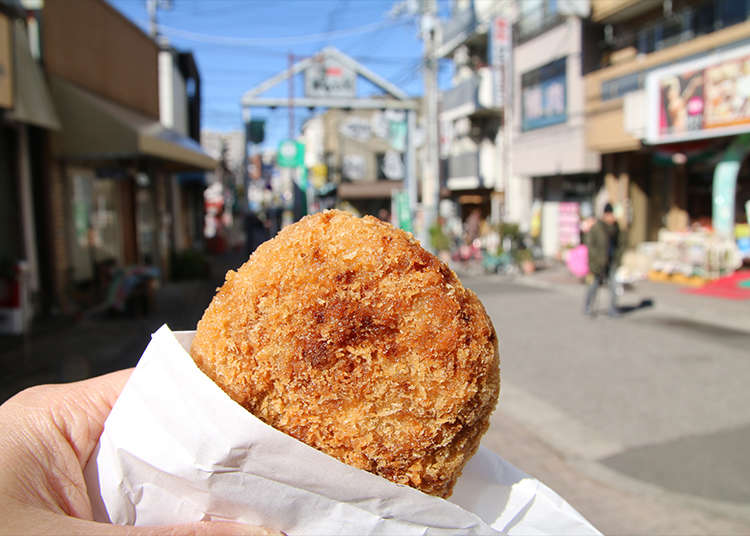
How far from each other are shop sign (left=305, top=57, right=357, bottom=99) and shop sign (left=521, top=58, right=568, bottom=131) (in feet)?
22.2

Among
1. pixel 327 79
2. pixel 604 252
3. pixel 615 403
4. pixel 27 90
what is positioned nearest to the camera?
pixel 615 403

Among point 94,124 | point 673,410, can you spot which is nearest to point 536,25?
point 94,124

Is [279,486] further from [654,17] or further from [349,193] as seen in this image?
[349,193]

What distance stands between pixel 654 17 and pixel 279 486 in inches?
751

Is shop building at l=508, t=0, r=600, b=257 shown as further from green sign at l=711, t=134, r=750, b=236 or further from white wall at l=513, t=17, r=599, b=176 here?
green sign at l=711, t=134, r=750, b=236

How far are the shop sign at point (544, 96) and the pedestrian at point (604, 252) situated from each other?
32.6 ft

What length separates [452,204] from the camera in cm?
3139

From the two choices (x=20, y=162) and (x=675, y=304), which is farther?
(x=675, y=304)

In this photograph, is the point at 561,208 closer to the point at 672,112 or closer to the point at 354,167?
the point at 672,112

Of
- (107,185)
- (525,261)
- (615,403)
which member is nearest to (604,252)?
(615,403)

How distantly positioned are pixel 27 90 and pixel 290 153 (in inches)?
492

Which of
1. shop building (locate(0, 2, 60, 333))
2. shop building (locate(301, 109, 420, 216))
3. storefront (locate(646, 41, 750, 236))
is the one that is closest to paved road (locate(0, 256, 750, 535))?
shop building (locate(0, 2, 60, 333))

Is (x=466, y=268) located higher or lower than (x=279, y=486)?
lower

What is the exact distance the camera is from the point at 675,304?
1094 cm
